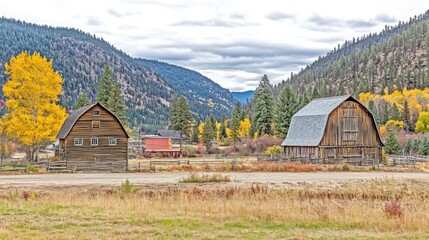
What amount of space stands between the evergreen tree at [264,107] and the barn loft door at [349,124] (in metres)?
32.3

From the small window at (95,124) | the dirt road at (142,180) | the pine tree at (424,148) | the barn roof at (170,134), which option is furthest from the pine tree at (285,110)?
the dirt road at (142,180)

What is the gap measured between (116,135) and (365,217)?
40.7 meters

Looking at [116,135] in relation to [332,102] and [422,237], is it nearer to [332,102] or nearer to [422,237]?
[332,102]

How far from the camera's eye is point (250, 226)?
1443 cm

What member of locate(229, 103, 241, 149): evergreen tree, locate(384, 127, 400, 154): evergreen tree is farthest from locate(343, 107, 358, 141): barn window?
locate(229, 103, 241, 149): evergreen tree

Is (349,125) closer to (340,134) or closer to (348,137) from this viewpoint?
(348,137)

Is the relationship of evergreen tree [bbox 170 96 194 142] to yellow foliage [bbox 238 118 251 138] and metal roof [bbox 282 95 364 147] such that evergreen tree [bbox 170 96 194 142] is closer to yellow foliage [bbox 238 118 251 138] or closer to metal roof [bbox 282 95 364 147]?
yellow foliage [bbox 238 118 251 138]

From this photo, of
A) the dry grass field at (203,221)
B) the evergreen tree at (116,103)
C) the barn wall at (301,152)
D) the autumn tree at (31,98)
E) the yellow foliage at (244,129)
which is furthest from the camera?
the yellow foliage at (244,129)

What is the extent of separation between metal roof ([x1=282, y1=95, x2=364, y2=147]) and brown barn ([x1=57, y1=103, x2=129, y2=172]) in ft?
71.0

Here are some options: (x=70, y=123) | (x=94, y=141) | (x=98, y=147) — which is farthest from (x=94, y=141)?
(x=70, y=123)

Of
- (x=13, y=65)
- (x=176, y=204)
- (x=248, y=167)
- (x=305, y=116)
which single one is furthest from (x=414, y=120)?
(x=176, y=204)

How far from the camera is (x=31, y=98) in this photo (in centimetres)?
5088

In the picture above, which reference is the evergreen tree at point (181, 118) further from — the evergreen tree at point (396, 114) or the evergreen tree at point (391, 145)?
the evergreen tree at point (396, 114)

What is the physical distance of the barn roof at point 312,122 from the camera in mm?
60625
